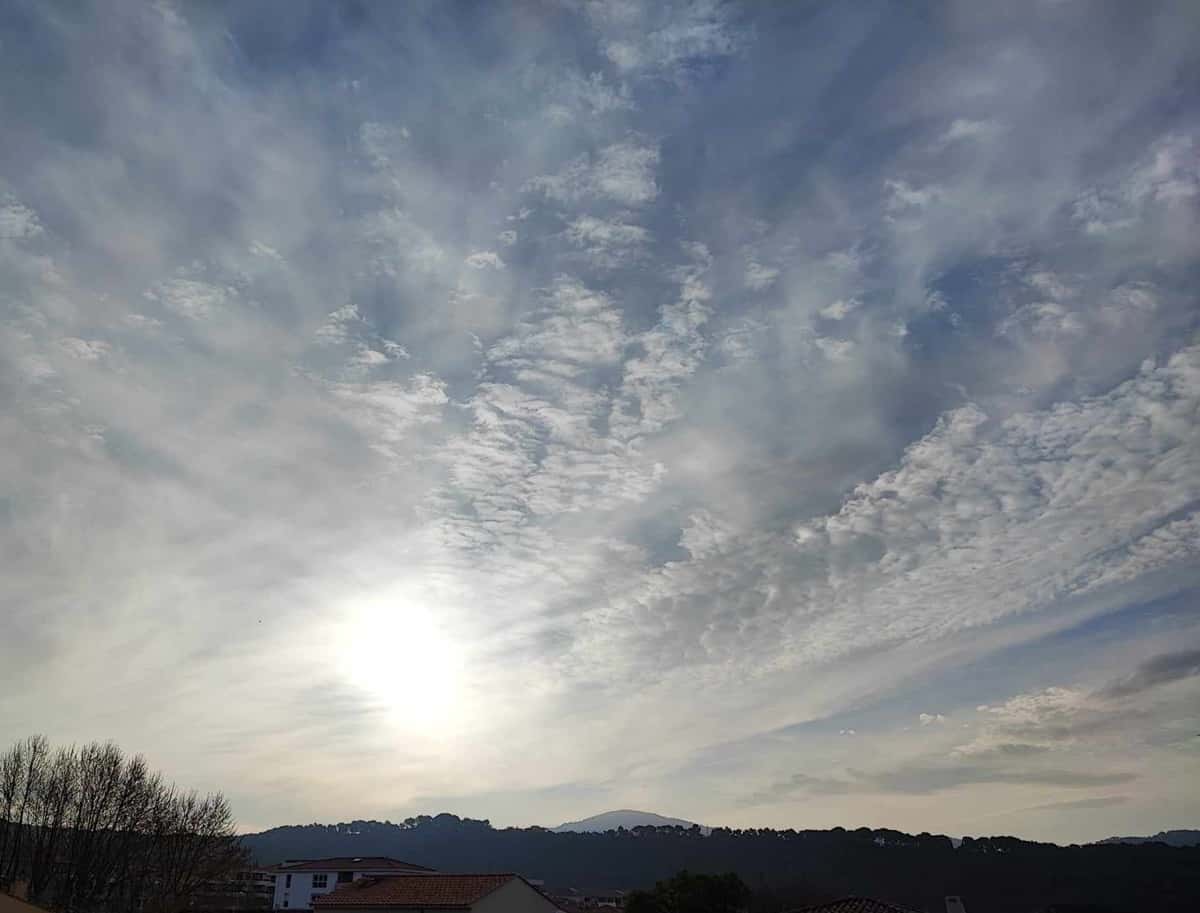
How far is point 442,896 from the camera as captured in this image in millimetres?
55000

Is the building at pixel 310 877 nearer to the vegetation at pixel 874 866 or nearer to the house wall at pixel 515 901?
the house wall at pixel 515 901

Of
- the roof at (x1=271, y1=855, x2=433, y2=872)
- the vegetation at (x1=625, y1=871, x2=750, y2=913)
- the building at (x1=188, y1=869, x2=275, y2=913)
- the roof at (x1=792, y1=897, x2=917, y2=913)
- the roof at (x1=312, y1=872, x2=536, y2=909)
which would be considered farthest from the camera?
the roof at (x1=271, y1=855, x2=433, y2=872)

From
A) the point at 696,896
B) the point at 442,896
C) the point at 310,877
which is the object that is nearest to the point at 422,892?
the point at 442,896

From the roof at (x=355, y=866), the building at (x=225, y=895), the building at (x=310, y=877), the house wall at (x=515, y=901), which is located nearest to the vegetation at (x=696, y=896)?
the house wall at (x=515, y=901)

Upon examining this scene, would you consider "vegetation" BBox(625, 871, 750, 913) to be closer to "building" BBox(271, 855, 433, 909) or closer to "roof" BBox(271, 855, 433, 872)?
"roof" BBox(271, 855, 433, 872)

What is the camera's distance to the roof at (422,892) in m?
54.2

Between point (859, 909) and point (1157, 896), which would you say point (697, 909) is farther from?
point (1157, 896)

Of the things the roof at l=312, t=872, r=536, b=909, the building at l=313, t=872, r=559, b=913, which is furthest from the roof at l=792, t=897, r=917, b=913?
the roof at l=312, t=872, r=536, b=909

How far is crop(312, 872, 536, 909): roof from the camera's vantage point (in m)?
54.2

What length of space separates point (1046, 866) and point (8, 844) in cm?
12346

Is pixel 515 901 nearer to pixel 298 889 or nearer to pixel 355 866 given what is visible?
pixel 355 866

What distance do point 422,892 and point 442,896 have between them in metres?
1.73

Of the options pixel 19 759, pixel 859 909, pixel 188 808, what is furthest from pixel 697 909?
pixel 19 759

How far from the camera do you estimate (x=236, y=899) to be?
8788cm
